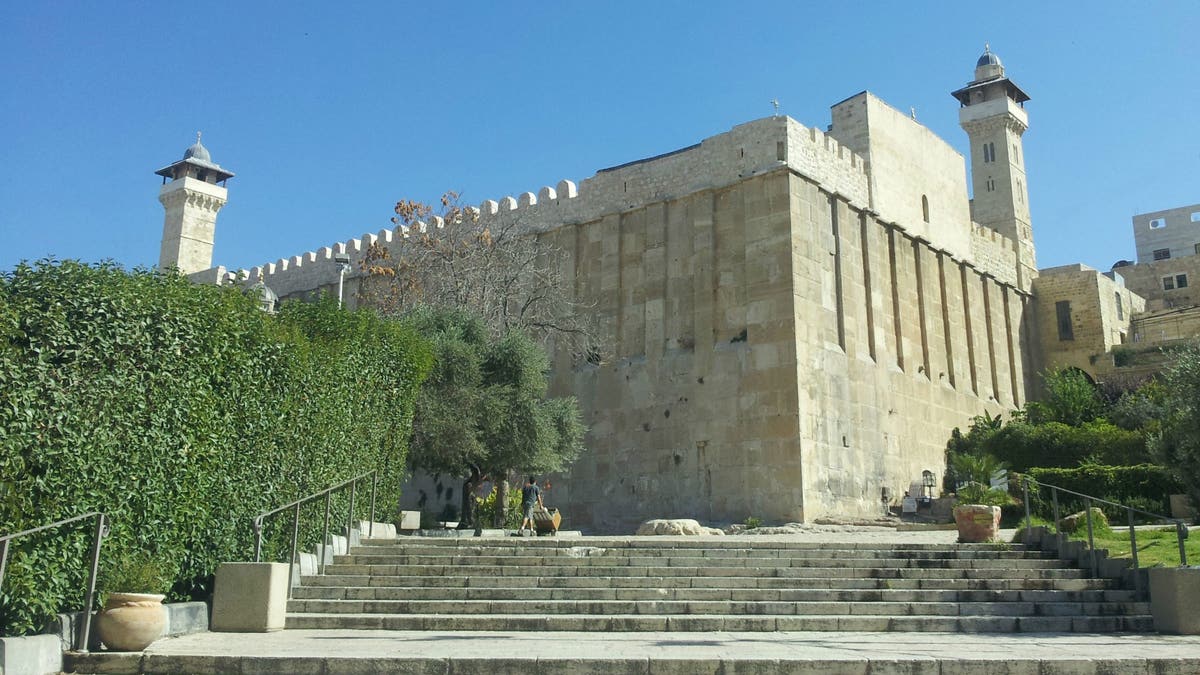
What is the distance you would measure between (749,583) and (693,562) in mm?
1045

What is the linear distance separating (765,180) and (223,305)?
49.7ft

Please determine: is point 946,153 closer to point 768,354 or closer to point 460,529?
point 768,354

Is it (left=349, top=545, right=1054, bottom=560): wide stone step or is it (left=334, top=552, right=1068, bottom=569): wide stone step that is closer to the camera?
(left=334, top=552, right=1068, bottom=569): wide stone step

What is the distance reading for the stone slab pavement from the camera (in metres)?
7.39

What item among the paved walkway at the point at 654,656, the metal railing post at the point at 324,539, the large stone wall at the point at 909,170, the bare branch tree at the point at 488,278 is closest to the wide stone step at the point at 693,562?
the metal railing post at the point at 324,539

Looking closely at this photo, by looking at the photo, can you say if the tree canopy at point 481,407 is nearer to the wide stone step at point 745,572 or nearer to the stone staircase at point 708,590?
the stone staircase at point 708,590

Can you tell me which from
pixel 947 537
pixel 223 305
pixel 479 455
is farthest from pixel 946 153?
pixel 223 305

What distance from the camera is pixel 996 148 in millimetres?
46312

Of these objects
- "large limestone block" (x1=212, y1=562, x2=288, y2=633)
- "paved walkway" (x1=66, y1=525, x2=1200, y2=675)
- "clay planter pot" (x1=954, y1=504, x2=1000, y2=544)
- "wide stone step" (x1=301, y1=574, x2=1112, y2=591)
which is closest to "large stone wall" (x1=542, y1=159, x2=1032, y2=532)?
"clay planter pot" (x1=954, y1=504, x2=1000, y2=544)

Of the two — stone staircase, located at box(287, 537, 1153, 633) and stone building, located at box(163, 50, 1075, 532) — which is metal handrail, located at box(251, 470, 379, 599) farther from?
stone building, located at box(163, 50, 1075, 532)

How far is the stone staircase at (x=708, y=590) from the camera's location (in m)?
9.89

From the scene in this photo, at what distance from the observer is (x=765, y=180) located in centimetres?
2308

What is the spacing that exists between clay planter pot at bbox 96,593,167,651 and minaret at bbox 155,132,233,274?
42972mm

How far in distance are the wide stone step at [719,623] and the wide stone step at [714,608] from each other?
251 millimetres
